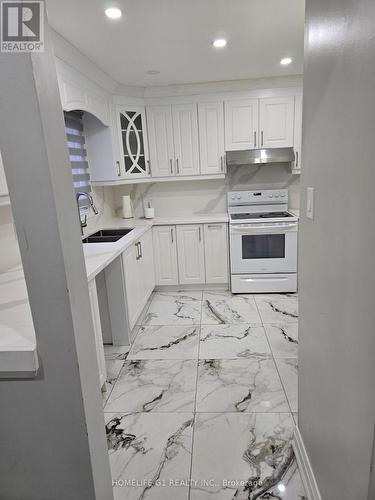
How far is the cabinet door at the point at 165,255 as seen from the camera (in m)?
3.66

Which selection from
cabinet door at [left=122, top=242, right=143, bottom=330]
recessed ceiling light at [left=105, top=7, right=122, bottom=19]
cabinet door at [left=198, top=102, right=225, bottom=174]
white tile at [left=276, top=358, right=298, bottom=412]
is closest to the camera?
recessed ceiling light at [left=105, top=7, right=122, bottom=19]

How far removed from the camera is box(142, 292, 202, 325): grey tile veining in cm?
309

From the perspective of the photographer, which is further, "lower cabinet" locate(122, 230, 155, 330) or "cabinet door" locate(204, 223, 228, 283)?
"cabinet door" locate(204, 223, 228, 283)

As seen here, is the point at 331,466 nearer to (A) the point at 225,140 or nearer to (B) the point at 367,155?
(B) the point at 367,155

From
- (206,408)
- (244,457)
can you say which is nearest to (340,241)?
(244,457)

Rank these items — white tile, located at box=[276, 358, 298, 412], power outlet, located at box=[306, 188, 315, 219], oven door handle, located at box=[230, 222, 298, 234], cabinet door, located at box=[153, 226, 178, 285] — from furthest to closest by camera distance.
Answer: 1. cabinet door, located at box=[153, 226, 178, 285]
2. oven door handle, located at box=[230, 222, 298, 234]
3. white tile, located at box=[276, 358, 298, 412]
4. power outlet, located at box=[306, 188, 315, 219]

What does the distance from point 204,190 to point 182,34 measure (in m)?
2.06

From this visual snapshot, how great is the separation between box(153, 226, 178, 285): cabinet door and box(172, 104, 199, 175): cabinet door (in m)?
0.76

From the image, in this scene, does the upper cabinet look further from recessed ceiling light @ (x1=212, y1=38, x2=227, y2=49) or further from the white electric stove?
recessed ceiling light @ (x1=212, y1=38, x2=227, y2=49)

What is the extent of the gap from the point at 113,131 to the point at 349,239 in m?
3.05

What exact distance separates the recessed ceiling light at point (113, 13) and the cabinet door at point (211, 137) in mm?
1771

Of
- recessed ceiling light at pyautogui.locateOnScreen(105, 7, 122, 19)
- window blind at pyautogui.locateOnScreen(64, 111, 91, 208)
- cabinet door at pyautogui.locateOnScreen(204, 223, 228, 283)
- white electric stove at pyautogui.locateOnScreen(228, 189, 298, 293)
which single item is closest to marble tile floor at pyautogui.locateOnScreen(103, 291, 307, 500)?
white electric stove at pyautogui.locateOnScreen(228, 189, 298, 293)

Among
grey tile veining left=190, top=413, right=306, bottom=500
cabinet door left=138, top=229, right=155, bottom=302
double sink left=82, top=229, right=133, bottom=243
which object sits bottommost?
grey tile veining left=190, top=413, right=306, bottom=500

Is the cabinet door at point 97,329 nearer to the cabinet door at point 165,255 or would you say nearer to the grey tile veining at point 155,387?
the grey tile veining at point 155,387
